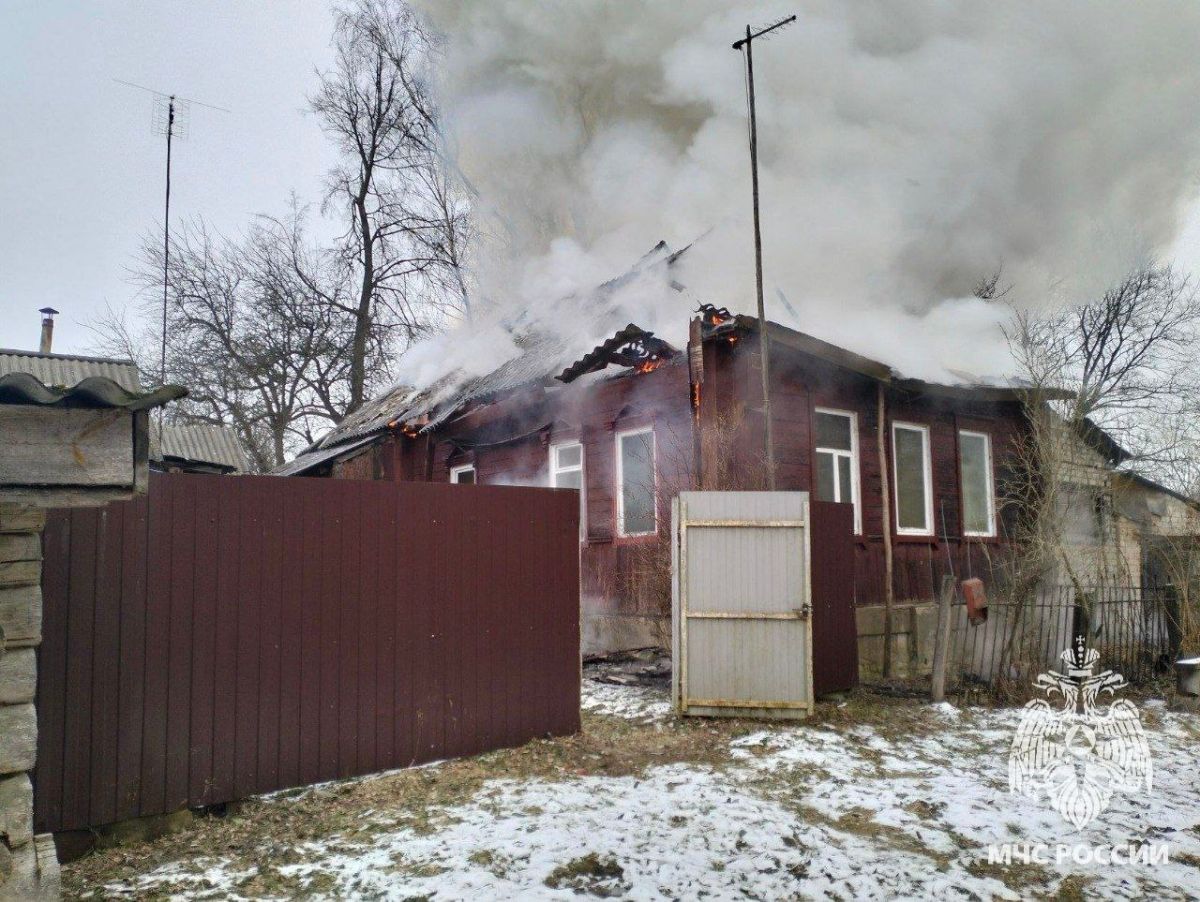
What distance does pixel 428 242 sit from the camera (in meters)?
22.0

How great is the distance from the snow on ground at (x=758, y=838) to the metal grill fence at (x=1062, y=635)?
1.93 m

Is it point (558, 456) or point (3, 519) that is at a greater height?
point (558, 456)

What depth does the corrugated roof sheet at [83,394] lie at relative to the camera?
2.45 m

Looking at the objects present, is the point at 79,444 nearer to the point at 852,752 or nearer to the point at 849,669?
the point at 852,752

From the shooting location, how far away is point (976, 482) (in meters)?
13.2

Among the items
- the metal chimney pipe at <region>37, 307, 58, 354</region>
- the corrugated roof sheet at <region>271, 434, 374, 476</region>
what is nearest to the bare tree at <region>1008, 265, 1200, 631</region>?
the corrugated roof sheet at <region>271, 434, 374, 476</region>

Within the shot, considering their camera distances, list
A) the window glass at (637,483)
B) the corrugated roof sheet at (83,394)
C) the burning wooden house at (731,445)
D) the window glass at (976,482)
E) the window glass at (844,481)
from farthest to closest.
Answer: the window glass at (976,482), the window glass at (844,481), the window glass at (637,483), the burning wooden house at (731,445), the corrugated roof sheet at (83,394)

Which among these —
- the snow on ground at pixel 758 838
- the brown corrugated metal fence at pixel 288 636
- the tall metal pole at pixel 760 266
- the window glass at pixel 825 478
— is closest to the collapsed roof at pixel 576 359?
the tall metal pole at pixel 760 266

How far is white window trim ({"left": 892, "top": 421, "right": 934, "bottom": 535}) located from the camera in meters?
11.9

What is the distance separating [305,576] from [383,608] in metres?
0.59

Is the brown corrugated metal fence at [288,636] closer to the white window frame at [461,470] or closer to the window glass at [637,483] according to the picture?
the window glass at [637,483]

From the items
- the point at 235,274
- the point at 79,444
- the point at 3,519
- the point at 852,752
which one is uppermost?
the point at 235,274

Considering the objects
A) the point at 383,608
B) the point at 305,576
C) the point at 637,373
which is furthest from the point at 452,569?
the point at 637,373

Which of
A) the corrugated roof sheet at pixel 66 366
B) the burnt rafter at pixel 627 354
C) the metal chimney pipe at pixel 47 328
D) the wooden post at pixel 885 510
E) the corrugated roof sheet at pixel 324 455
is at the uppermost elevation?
the metal chimney pipe at pixel 47 328
